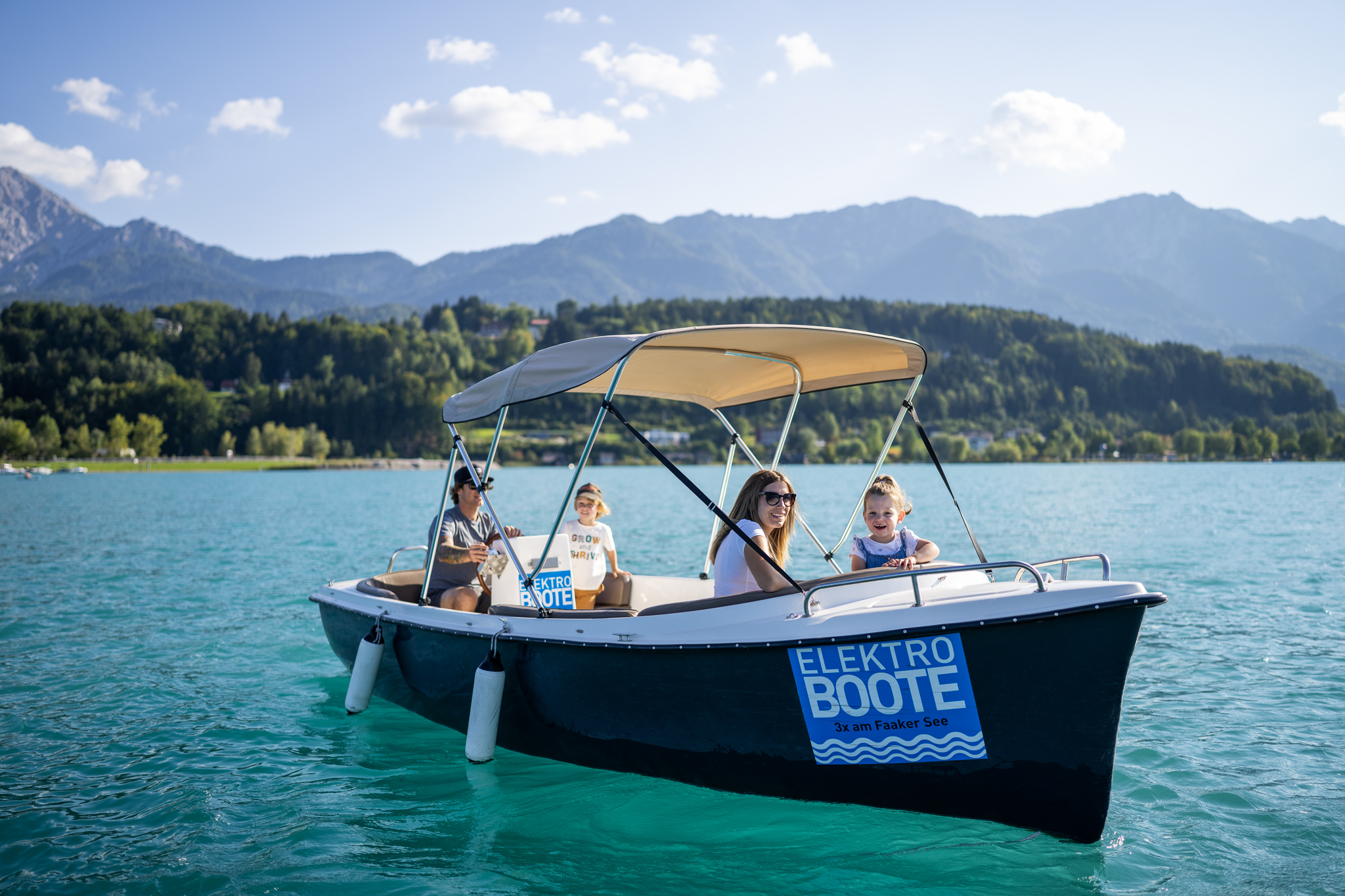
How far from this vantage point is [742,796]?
5.63 meters

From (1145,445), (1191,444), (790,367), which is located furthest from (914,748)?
(1191,444)

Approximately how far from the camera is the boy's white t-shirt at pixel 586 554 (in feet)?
25.4

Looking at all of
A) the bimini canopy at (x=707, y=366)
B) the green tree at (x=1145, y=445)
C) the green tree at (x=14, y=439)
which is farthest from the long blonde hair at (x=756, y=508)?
the green tree at (x=1145, y=445)

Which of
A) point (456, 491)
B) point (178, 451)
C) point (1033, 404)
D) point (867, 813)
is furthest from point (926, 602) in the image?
point (1033, 404)

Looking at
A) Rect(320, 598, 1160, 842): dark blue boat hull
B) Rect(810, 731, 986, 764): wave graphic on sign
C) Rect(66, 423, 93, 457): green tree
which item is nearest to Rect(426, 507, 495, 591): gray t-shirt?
Rect(320, 598, 1160, 842): dark blue boat hull

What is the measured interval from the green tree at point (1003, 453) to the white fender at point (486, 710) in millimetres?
123907

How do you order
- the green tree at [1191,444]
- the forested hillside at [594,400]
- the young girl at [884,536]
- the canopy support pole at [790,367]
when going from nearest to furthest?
the young girl at [884,536]
the canopy support pole at [790,367]
the forested hillside at [594,400]
the green tree at [1191,444]

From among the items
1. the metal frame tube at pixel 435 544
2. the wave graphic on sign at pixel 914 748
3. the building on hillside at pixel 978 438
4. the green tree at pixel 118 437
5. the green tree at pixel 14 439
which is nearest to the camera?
the wave graphic on sign at pixel 914 748

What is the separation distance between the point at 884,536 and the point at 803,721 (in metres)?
1.72

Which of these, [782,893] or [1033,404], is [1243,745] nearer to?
[782,893]

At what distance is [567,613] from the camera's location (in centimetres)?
610

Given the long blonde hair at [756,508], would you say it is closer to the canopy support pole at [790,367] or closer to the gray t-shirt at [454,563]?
the canopy support pole at [790,367]

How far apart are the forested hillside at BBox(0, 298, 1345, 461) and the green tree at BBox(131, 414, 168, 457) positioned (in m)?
4.25

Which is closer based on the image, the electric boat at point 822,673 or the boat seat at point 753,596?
the electric boat at point 822,673
